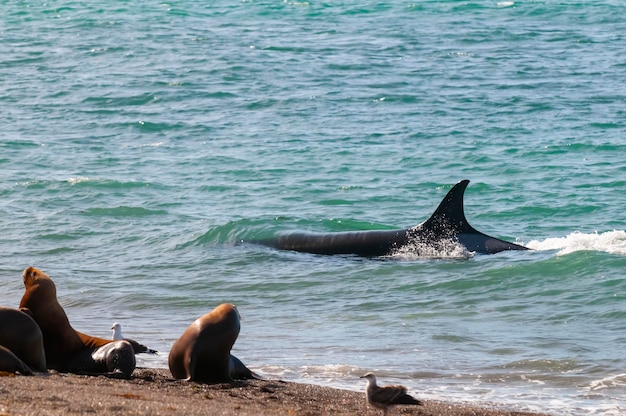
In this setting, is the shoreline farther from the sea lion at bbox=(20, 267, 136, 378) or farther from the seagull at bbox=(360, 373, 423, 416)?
the seagull at bbox=(360, 373, 423, 416)

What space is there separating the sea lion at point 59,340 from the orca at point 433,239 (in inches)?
297

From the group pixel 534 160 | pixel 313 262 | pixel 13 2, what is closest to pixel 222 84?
pixel 534 160

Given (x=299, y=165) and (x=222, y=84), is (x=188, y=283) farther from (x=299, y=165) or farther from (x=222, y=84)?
(x=222, y=84)

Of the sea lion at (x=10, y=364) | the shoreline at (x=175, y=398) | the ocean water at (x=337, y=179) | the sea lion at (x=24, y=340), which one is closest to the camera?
the shoreline at (x=175, y=398)

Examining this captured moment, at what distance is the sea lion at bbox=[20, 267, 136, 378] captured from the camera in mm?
10029

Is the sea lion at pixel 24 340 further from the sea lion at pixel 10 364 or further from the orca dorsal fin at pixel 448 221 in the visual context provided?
the orca dorsal fin at pixel 448 221

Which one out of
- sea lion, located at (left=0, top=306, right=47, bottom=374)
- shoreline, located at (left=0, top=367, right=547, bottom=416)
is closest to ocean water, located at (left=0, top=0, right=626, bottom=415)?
shoreline, located at (left=0, top=367, right=547, bottom=416)

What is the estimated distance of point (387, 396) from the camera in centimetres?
808

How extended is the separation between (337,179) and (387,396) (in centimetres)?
1610

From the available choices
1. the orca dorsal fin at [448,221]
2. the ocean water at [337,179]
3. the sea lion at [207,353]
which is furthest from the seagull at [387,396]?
the orca dorsal fin at [448,221]

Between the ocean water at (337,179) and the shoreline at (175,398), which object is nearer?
the shoreline at (175,398)

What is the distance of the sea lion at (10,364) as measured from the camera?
9250mm

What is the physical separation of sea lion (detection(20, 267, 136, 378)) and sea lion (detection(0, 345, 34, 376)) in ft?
2.53

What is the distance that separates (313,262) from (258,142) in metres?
11.0
